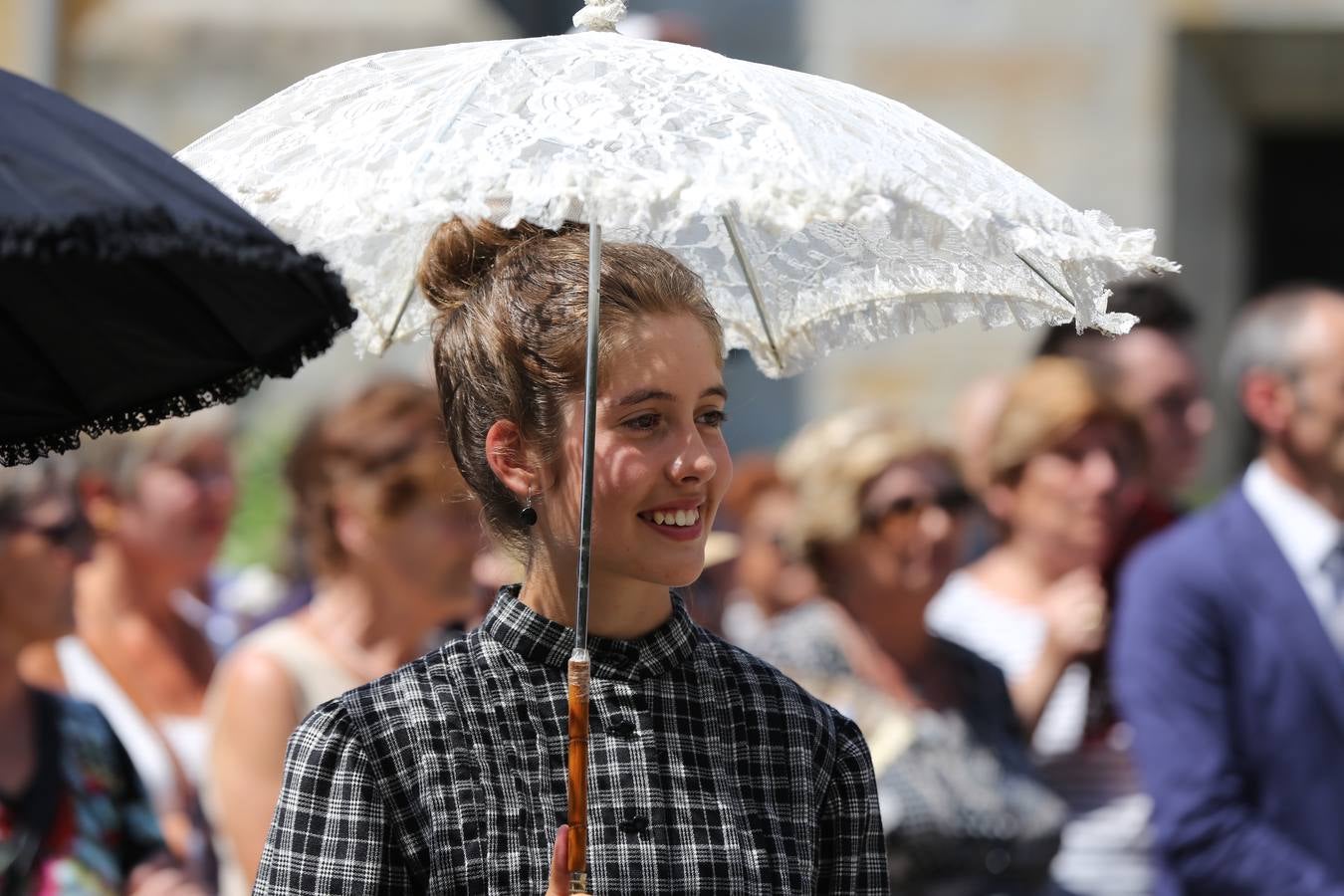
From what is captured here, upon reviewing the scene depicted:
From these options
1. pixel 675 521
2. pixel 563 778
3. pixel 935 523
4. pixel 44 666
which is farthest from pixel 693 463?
pixel 44 666

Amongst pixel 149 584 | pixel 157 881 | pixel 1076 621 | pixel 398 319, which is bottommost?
pixel 157 881

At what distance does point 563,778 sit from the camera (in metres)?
2.59

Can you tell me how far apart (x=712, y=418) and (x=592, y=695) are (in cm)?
40

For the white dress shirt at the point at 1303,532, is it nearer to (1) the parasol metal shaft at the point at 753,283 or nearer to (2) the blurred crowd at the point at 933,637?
(2) the blurred crowd at the point at 933,637

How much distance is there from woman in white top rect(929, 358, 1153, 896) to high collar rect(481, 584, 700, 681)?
2.78m

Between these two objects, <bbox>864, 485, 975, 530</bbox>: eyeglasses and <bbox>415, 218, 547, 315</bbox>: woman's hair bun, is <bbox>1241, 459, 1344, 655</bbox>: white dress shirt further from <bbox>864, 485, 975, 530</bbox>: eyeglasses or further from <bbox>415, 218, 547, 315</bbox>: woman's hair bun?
<bbox>415, 218, 547, 315</bbox>: woman's hair bun

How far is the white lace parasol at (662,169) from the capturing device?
2418 millimetres

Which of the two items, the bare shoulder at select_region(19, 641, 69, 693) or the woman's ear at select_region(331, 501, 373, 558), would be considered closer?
the woman's ear at select_region(331, 501, 373, 558)

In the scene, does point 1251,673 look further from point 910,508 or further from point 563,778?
point 563,778

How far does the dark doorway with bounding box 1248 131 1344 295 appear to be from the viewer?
41.4 ft

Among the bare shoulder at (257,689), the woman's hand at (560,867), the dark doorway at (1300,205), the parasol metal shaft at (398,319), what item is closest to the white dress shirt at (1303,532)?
the bare shoulder at (257,689)

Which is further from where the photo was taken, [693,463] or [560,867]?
[693,463]

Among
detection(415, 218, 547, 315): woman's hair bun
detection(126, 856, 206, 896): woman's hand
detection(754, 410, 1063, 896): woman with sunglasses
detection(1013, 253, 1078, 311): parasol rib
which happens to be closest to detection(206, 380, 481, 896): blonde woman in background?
detection(126, 856, 206, 896): woman's hand

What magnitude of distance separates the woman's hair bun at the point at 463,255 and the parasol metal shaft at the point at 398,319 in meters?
0.28
